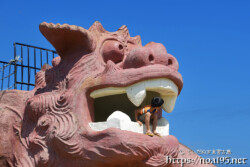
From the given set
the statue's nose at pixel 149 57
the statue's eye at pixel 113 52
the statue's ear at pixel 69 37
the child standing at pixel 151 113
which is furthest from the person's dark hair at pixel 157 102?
the statue's ear at pixel 69 37

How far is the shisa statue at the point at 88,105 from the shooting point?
4.21 m

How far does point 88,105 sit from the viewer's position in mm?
4531

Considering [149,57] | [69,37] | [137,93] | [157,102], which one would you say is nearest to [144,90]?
[137,93]

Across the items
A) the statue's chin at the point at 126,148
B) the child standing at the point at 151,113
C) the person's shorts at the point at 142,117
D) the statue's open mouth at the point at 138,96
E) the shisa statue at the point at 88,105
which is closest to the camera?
the statue's chin at the point at 126,148

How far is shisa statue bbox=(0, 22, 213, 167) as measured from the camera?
4215mm

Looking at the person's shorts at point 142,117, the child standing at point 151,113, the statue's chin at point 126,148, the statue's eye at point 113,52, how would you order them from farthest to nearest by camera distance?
the statue's eye at point 113,52 → the person's shorts at point 142,117 → the child standing at point 151,113 → the statue's chin at point 126,148

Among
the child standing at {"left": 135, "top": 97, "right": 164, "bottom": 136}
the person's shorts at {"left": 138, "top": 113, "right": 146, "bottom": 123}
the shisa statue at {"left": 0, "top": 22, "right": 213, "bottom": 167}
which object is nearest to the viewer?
the shisa statue at {"left": 0, "top": 22, "right": 213, "bottom": 167}

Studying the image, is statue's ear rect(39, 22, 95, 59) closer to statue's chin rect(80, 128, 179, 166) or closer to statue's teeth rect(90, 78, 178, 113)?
statue's teeth rect(90, 78, 178, 113)

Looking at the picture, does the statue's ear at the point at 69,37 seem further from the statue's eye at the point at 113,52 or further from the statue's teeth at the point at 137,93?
the statue's teeth at the point at 137,93

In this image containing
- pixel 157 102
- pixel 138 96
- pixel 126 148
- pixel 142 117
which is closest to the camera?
pixel 126 148

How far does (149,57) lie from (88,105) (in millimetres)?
790

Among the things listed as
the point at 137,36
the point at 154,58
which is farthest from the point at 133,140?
the point at 137,36

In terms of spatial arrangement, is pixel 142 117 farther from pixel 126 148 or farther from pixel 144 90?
pixel 126 148

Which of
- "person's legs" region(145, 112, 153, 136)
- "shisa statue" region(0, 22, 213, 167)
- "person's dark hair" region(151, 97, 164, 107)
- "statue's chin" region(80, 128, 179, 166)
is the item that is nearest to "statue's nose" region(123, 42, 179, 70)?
"shisa statue" region(0, 22, 213, 167)
